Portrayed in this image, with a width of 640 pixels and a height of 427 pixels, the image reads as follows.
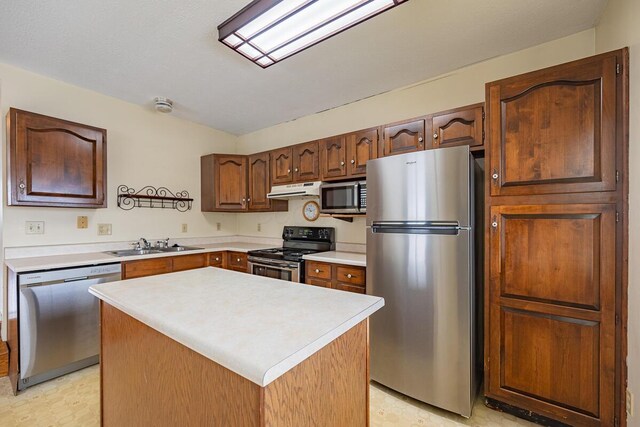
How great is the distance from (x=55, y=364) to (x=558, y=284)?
11.3ft

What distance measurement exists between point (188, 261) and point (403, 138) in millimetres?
2491

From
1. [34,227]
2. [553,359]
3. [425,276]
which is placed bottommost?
[553,359]

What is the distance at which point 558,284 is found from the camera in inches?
61.6

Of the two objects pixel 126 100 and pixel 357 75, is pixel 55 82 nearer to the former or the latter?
pixel 126 100

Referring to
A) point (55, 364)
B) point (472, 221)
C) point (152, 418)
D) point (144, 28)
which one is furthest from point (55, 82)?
point (472, 221)

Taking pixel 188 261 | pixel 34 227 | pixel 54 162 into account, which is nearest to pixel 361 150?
pixel 188 261

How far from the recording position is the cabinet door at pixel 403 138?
2264 mm

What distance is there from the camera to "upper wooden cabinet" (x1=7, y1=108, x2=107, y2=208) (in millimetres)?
2170

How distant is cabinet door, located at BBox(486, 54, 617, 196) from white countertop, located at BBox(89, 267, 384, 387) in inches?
50.0

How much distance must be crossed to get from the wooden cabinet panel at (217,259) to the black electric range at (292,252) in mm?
482

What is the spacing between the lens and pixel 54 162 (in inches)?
92.3

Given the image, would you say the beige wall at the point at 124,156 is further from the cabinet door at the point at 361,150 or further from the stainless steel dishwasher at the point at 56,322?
the cabinet door at the point at 361,150

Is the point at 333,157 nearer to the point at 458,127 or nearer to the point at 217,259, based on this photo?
the point at 458,127

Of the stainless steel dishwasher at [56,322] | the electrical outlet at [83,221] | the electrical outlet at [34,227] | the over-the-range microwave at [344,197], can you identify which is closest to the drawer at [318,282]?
the over-the-range microwave at [344,197]
